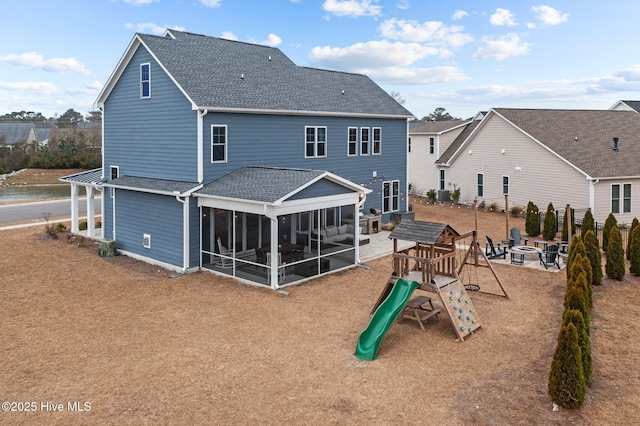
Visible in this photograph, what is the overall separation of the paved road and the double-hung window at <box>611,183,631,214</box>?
2863 cm

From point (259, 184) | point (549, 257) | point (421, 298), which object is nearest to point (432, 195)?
point (549, 257)

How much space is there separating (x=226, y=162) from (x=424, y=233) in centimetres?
832

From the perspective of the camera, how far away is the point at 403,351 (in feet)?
33.6

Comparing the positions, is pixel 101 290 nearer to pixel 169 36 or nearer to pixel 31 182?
pixel 169 36

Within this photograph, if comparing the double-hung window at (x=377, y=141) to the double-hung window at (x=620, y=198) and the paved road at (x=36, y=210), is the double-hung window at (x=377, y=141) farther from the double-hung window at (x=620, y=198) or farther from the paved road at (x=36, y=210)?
the paved road at (x=36, y=210)

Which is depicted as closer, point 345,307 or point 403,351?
point 403,351

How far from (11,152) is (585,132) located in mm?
65531

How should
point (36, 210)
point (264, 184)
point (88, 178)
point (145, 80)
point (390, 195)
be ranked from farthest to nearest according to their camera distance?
point (36, 210)
point (390, 195)
point (88, 178)
point (145, 80)
point (264, 184)

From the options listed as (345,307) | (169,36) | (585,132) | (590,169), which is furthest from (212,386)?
(585,132)

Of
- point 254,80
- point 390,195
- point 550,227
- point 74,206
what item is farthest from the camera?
point 390,195

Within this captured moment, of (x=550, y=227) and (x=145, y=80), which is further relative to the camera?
(x=550, y=227)

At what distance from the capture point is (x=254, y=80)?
2048cm

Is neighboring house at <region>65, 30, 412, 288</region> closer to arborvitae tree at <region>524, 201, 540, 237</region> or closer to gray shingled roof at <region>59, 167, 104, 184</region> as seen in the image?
gray shingled roof at <region>59, 167, 104, 184</region>

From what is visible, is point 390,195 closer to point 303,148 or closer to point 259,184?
point 303,148
